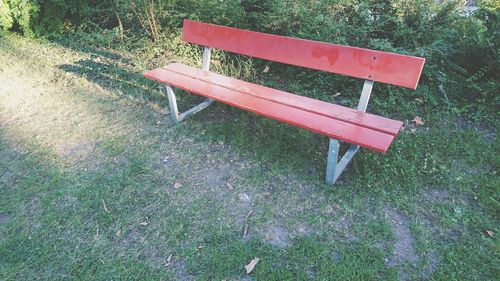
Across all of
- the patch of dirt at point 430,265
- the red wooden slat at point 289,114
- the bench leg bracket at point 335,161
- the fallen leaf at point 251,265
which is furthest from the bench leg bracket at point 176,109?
the patch of dirt at point 430,265

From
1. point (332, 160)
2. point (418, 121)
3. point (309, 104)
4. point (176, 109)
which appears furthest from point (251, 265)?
point (418, 121)

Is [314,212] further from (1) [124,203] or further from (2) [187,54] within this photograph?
(2) [187,54]

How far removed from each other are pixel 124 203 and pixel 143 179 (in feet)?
0.95

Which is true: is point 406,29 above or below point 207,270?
above

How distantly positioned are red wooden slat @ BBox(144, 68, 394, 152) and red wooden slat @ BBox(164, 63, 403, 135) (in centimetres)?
5

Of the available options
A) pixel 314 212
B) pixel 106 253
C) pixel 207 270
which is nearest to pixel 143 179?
pixel 106 253

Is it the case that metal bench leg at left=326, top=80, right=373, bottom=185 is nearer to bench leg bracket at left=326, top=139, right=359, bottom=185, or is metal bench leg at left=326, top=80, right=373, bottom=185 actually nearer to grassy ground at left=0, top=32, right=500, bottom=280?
bench leg bracket at left=326, top=139, right=359, bottom=185

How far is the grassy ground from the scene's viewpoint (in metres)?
2.25

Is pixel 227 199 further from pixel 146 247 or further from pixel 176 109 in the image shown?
pixel 176 109

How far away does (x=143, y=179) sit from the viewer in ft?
9.68

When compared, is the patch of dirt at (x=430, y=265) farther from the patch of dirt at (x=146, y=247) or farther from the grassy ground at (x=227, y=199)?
the patch of dirt at (x=146, y=247)

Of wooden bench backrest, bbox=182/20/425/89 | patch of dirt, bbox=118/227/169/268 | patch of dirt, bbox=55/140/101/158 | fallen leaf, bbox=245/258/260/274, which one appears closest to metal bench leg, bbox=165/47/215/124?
wooden bench backrest, bbox=182/20/425/89

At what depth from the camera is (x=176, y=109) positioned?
11.8 feet

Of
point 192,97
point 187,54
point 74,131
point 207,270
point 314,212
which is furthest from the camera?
point 187,54
